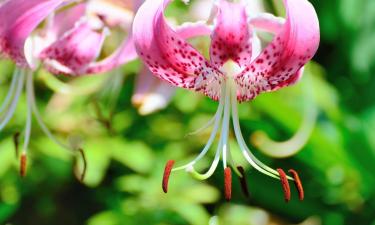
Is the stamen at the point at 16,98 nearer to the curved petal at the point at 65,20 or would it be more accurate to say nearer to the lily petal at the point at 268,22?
the curved petal at the point at 65,20

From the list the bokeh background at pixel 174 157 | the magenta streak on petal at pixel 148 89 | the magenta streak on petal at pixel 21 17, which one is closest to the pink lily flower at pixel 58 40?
the magenta streak on petal at pixel 21 17

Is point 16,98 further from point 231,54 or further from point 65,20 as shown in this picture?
point 231,54

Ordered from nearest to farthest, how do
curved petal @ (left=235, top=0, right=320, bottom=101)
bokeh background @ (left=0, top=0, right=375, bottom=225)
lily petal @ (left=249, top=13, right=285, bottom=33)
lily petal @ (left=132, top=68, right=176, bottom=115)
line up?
1. curved petal @ (left=235, top=0, right=320, bottom=101)
2. lily petal @ (left=249, top=13, right=285, bottom=33)
3. lily petal @ (left=132, top=68, right=176, bottom=115)
4. bokeh background @ (left=0, top=0, right=375, bottom=225)

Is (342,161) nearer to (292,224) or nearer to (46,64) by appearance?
(292,224)

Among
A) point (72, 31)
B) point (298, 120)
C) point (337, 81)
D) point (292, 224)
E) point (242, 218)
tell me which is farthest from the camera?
point (337, 81)

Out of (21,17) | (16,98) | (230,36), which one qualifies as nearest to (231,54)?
(230,36)

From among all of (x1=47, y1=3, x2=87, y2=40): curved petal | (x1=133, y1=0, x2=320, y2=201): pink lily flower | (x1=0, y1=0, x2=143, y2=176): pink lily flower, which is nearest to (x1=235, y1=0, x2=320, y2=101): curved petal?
(x1=133, y1=0, x2=320, y2=201): pink lily flower

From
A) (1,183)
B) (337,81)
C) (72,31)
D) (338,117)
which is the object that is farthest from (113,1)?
(337,81)

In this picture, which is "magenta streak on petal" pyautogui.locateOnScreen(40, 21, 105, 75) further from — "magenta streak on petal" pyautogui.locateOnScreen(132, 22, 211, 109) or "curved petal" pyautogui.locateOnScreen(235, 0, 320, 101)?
"curved petal" pyautogui.locateOnScreen(235, 0, 320, 101)
